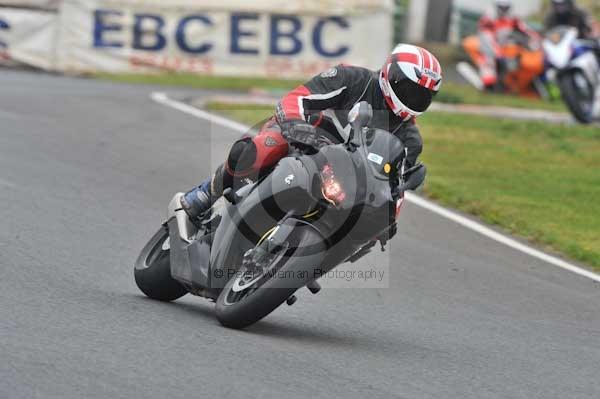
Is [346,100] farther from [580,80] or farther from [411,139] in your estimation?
[580,80]

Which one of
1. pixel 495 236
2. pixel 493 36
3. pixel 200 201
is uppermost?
pixel 200 201

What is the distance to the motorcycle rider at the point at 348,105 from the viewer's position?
21.0 feet

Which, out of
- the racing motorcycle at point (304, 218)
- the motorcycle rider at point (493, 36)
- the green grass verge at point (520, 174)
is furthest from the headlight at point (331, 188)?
the motorcycle rider at point (493, 36)

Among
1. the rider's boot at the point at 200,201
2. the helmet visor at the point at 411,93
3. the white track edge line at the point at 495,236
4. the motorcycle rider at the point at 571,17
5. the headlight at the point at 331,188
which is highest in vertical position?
the helmet visor at the point at 411,93

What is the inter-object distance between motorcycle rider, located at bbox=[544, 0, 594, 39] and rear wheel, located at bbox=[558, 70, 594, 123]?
3111 millimetres

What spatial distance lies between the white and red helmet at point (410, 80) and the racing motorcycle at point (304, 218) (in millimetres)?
344

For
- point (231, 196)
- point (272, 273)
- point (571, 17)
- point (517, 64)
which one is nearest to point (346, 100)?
point (231, 196)

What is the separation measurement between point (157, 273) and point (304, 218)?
120cm

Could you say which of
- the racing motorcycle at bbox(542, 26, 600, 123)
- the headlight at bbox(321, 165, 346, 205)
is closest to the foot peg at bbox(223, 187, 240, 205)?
the headlight at bbox(321, 165, 346, 205)

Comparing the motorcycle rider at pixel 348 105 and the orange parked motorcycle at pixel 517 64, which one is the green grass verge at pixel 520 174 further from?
the orange parked motorcycle at pixel 517 64

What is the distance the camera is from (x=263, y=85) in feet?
66.4

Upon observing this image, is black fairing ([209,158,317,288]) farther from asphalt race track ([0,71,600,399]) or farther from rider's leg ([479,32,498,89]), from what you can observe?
rider's leg ([479,32,498,89])

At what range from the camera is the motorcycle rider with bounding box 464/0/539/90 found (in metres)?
22.0

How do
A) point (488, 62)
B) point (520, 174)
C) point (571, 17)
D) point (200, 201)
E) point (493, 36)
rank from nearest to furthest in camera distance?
point (200, 201), point (520, 174), point (571, 17), point (493, 36), point (488, 62)
